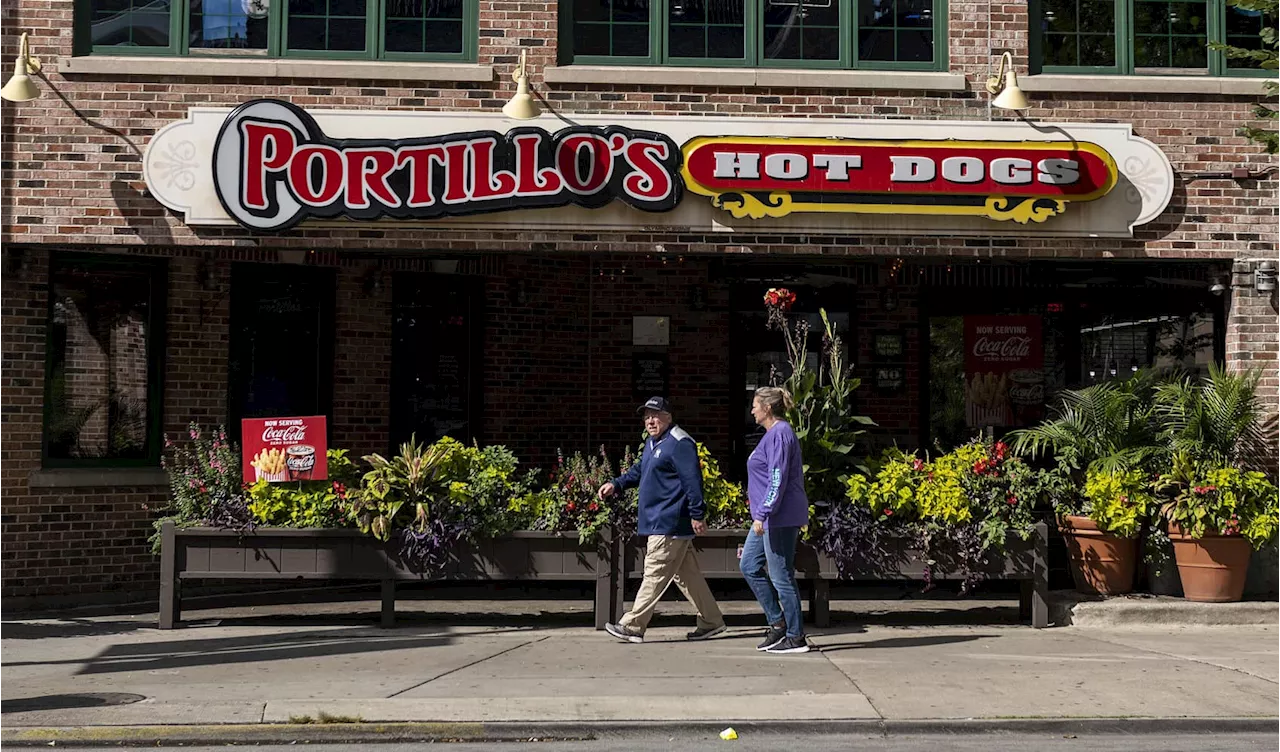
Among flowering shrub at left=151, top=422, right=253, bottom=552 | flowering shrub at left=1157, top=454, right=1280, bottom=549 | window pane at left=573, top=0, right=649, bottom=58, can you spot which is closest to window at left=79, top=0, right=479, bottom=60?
window pane at left=573, top=0, right=649, bottom=58

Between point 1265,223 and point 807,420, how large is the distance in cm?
432

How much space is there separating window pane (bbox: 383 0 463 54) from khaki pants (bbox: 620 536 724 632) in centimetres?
458

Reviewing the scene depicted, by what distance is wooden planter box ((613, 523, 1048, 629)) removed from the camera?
34.4ft

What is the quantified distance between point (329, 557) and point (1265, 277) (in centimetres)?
784

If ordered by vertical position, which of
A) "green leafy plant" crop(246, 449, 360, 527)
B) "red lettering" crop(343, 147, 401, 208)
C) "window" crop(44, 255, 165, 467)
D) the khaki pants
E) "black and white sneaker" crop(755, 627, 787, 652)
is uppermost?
"red lettering" crop(343, 147, 401, 208)

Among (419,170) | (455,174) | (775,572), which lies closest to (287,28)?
(419,170)

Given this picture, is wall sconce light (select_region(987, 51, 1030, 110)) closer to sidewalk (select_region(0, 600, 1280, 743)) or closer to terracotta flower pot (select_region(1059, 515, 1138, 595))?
terracotta flower pot (select_region(1059, 515, 1138, 595))

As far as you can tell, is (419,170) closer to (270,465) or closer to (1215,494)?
(270,465)

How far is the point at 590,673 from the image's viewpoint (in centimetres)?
859

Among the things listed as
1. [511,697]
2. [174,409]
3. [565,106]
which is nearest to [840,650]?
[511,697]

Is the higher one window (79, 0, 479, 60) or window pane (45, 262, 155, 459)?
window (79, 0, 479, 60)

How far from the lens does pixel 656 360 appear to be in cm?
1433

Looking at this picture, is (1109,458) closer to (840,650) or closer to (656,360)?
(840,650)

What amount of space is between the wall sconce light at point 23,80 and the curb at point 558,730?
→ 5.25 meters
